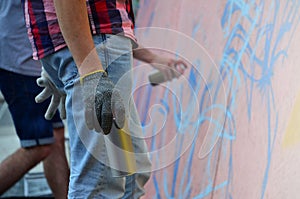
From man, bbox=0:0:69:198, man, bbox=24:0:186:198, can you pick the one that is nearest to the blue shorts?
man, bbox=0:0:69:198

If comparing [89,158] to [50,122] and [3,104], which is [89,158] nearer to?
[50,122]

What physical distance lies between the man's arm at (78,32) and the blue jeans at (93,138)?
7cm

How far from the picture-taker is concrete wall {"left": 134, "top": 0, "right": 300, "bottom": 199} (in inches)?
88.6

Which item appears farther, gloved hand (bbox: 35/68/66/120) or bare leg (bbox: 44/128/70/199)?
bare leg (bbox: 44/128/70/199)

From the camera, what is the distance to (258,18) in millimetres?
2328

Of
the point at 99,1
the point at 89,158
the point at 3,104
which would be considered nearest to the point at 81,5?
the point at 99,1

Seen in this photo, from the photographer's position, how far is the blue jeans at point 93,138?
6.33ft

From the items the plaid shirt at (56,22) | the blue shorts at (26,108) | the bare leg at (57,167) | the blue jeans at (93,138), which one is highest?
the plaid shirt at (56,22)

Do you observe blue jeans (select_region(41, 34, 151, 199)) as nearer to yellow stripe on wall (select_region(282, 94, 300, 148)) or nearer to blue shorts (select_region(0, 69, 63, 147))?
yellow stripe on wall (select_region(282, 94, 300, 148))

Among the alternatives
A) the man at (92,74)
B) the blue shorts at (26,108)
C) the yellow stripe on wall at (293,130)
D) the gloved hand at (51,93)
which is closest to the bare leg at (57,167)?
the blue shorts at (26,108)

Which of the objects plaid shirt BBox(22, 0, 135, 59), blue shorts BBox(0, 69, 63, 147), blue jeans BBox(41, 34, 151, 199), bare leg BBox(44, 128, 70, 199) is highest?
plaid shirt BBox(22, 0, 135, 59)

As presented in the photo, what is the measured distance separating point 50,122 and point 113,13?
1.19m

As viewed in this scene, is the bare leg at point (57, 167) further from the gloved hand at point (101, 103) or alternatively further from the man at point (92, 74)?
the gloved hand at point (101, 103)

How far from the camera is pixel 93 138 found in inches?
75.8
